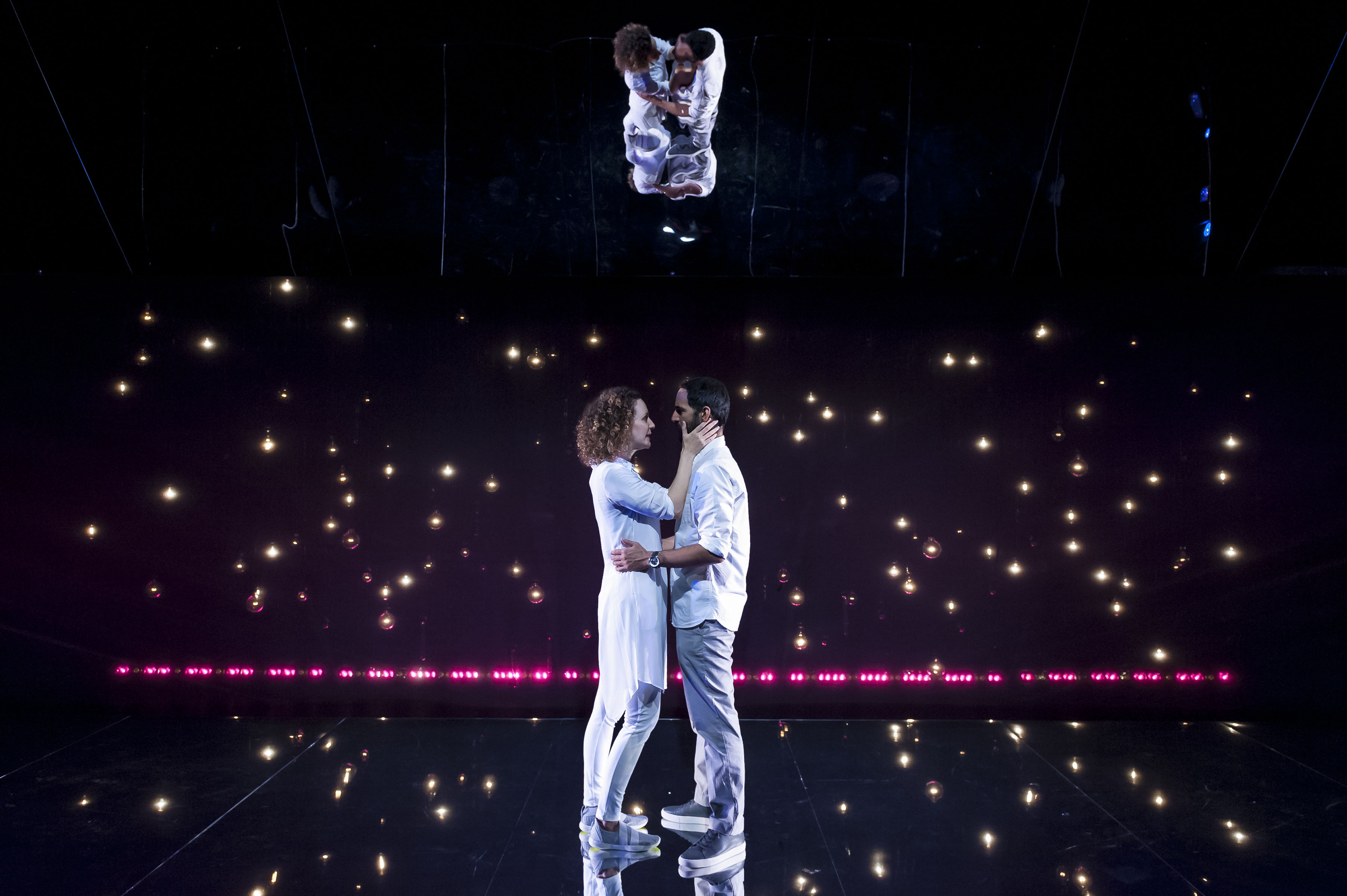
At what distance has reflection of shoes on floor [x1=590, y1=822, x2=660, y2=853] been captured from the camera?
2547 mm

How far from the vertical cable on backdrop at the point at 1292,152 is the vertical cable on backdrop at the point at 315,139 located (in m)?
4.42

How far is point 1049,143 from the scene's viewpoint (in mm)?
3621

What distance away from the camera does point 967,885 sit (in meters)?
2.41

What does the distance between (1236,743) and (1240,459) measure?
137 centimetres

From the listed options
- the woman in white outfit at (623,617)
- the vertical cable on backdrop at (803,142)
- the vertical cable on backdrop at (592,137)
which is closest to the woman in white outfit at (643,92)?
the vertical cable on backdrop at (592,137)

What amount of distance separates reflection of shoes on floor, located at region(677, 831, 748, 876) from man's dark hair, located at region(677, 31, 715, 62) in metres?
2.65

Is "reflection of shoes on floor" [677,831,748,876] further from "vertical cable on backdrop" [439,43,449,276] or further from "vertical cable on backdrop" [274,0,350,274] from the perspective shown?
"vertical cable on backdrop" [274,0,350,274]

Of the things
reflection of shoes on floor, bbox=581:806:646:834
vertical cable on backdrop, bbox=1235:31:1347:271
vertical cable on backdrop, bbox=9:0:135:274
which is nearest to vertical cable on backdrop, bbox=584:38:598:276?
vertical cable on backdrop, bbox=9:0:135:274

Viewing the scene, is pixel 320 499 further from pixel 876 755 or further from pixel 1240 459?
pixel 1240 459

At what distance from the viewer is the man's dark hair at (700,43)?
278cm

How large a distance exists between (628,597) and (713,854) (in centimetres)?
85

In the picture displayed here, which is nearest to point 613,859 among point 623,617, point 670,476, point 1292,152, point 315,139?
point 623,617

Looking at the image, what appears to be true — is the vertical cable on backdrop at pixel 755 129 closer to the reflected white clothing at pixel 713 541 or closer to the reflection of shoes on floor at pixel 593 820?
the reflected white clothing at pixel 713 541

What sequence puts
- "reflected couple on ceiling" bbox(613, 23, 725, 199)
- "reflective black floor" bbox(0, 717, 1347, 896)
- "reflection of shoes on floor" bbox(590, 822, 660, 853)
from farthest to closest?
"reflected couple on ceiling" bbox(613, 23, 725, 199) → "reflection of shoes on floor" bbox(590, 822, 660, 853) → "reflective black floor" bbox(0, 717, 1347, 896)
